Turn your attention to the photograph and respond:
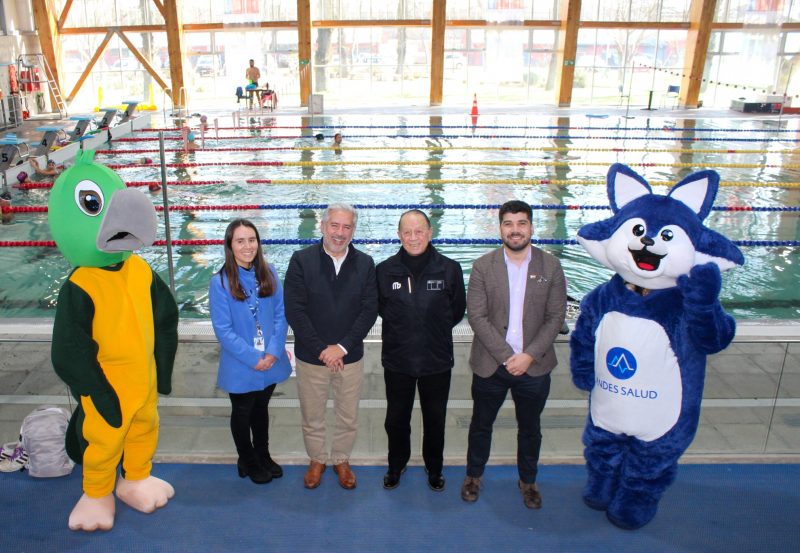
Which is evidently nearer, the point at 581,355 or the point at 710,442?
the point at 581,355

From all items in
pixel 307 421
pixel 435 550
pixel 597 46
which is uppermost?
pixel 597 46

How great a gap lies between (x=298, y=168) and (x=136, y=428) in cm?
981

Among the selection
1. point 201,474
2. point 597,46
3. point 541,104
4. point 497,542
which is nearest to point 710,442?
point 497,542

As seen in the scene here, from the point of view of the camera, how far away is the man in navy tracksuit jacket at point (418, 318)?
3047 mm

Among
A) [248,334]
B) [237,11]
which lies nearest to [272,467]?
[248,334]

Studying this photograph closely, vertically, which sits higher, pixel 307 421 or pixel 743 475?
pixel 307 421

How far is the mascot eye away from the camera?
2.76 metres

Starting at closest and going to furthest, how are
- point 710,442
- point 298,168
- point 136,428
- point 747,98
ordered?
point 136,428
point 710,442
point 298,168
point 747,98

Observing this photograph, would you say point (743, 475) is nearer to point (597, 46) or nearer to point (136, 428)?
point (136, 428)

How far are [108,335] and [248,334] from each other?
0.62 meters

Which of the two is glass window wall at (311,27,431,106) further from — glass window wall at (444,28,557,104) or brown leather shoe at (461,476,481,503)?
brown leather shoe at (461,476,481,503)

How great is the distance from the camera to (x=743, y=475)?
3.38 metres

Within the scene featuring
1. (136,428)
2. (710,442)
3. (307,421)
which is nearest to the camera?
(136,428)

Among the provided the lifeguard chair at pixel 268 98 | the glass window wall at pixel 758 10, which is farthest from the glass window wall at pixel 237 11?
the glass window wall at pixel 758 10
